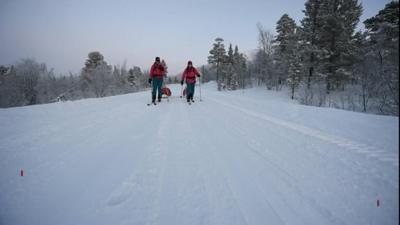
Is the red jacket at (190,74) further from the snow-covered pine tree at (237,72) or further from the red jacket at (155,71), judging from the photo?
the snow-covered pine tree at (237,72)

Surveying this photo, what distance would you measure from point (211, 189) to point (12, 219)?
1684 millimetres

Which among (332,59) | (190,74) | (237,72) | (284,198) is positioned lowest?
(284,198)

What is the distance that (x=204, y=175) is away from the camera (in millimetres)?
2064

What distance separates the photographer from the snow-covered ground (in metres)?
1.41

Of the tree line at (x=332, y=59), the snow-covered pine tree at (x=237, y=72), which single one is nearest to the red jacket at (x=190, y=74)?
the tree line at (x=332, y=59)

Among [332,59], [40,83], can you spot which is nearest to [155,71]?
[332,59]

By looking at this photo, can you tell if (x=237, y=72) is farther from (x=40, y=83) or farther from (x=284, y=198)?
(x=284, y=198)

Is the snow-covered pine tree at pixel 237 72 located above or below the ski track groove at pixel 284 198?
above

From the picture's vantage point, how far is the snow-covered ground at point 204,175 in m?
1.41

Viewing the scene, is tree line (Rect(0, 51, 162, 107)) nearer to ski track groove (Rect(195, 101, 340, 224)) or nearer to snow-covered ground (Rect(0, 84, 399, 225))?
snow-covered ground (Rect(0, 84, 399, 225))

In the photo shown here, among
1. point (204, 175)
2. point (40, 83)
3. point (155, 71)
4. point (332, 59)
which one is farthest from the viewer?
point (40, 83)

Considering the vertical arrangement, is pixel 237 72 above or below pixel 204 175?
above

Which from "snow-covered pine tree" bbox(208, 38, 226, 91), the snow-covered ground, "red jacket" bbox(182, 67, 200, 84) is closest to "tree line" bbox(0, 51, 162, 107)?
the snow-covered ground

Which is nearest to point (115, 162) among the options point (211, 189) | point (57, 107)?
point (211, 189)
